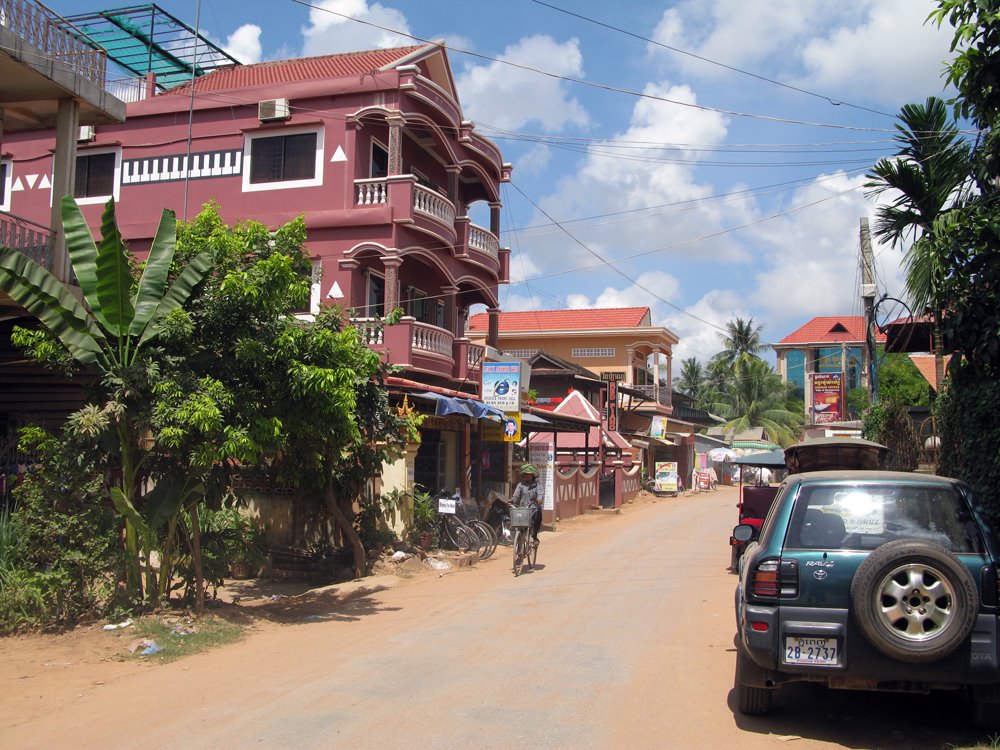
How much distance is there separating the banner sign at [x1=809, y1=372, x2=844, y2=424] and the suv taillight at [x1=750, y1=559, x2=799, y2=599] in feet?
82.8

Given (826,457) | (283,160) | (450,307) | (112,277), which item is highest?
(283,160)

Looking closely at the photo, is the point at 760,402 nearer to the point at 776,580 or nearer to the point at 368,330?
the point at 368,330

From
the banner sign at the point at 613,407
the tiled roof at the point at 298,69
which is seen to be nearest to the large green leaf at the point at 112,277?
the tiled roof at the point at 298,69

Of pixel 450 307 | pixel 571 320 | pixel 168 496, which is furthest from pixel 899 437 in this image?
pixel 571 320

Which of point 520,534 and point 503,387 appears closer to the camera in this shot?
point 520,534

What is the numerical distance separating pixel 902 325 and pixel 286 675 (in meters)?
14.2

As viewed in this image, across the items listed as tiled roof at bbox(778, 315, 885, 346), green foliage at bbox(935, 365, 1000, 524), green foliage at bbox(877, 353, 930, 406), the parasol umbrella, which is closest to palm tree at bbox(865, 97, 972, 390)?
green foliage at bbox(935, 365, 1000, 524)

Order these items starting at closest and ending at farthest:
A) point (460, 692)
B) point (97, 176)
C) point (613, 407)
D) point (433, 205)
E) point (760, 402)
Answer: point (460, 692) → point (433, 205) → point (97, 176) → point (613, 407) → point (760, 402)

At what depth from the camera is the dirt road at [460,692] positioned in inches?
231

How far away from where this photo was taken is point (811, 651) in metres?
5.62

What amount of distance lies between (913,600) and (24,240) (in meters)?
12.0

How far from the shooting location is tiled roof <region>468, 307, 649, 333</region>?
51.8 meters

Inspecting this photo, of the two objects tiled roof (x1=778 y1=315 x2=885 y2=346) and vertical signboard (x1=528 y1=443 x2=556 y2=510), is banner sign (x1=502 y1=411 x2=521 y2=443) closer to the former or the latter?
vertical signboard (x1=528 y1=443 x2=556 y2=510)

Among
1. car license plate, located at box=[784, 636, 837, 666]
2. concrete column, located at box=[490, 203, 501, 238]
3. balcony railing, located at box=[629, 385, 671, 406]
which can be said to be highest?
concrete column, located at box=[490, 203, 501, 238]
